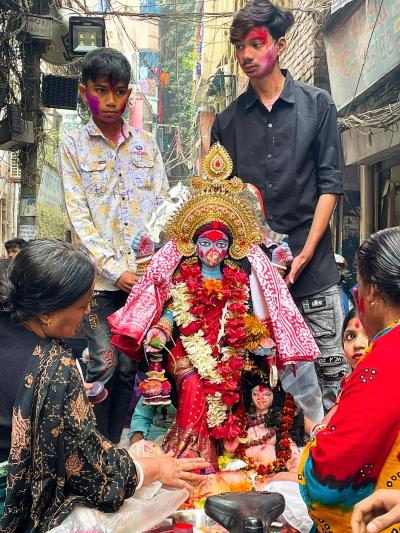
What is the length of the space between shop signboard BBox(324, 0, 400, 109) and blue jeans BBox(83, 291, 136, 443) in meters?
4.87

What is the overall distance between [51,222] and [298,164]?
66.8 ft

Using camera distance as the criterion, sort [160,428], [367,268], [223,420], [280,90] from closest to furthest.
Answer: [367,268] → [223,420] → [160,428] → [280,90]

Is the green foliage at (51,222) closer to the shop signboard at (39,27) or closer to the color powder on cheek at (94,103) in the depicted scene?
the shop signboard at (39,27)

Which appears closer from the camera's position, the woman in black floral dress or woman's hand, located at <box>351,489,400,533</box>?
woman's hand, located at <box>351,489,400,533</box>

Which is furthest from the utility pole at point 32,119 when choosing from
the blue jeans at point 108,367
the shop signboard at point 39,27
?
the blue jeans at point 108,367

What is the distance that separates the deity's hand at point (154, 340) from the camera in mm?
3926

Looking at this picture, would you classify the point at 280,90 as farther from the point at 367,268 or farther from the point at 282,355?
the point at 367,268

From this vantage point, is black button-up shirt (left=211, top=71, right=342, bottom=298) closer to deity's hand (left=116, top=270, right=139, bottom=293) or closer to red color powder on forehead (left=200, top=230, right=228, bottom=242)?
red color powder on forehead (left=200, top=230, right=228, bottom=242)

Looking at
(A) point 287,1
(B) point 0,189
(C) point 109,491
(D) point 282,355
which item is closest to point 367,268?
(C) point 109,491

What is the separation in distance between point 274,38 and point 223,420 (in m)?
2.44

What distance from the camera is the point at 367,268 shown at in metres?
2.32

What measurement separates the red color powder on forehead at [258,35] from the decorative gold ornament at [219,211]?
807mm

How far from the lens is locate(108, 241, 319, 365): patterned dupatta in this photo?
3932 millimetres

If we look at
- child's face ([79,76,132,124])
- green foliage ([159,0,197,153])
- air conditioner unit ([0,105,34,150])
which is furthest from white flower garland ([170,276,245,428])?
green foliage ([159,0,197,153])
